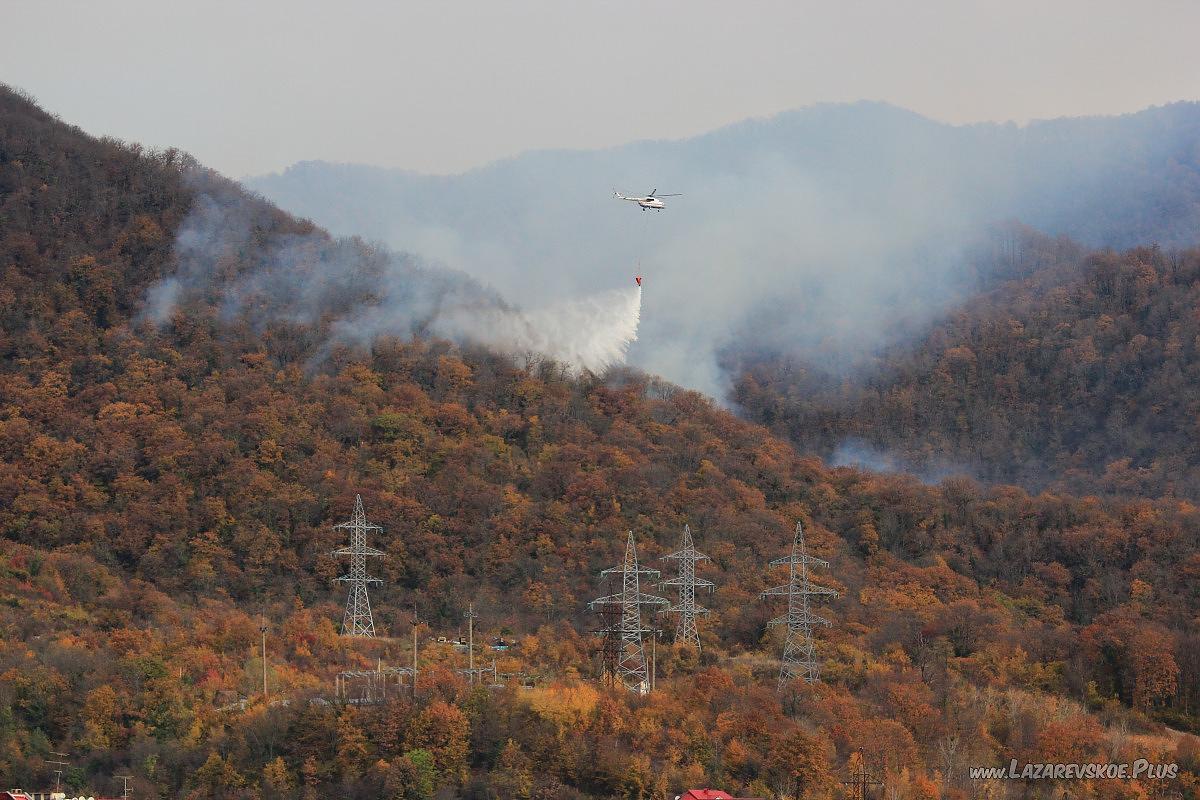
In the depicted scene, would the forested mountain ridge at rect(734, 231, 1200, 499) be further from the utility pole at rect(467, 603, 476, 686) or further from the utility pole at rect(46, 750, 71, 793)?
the utility pole at rect(46, 750, 71, 793)

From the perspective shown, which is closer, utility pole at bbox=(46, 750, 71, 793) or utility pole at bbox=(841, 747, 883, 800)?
utility pole at bbox=(841, 747, 883, 800)

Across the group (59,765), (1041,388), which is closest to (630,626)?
(59,765)

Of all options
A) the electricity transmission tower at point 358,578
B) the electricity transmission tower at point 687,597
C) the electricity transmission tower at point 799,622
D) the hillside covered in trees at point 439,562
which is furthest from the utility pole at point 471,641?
the electricity transmission tower at point 799,622

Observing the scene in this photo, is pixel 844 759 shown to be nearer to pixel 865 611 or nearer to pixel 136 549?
pixel 865 611

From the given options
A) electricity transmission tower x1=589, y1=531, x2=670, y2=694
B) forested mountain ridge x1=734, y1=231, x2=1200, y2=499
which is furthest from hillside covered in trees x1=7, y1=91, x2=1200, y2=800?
forested mountain ridge x1=734, y1=231, x2=1200, y2=499

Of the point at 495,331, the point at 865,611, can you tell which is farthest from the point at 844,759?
the point at 495,331
